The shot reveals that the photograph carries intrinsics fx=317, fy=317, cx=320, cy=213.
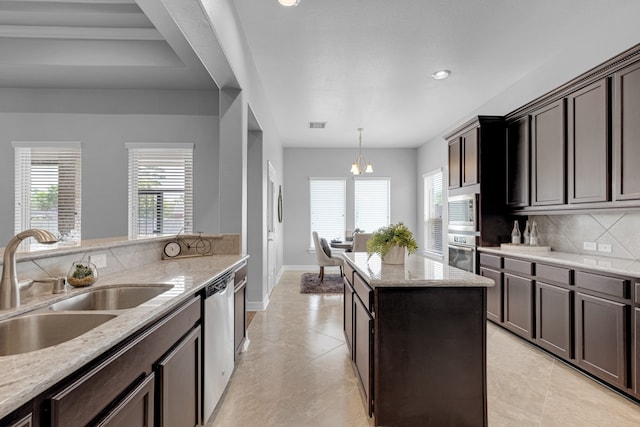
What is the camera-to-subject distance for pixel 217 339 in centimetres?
209

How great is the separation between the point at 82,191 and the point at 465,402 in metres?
4.74

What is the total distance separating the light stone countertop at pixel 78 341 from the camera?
0.67m

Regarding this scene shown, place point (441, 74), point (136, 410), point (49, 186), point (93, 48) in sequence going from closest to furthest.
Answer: point (136, 410)
point (93, 48)
point (441, 74)
point (49, 186)

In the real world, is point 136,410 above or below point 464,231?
below

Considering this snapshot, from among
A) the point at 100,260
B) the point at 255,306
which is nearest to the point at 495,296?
the point at 255,306

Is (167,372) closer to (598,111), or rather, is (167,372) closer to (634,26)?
(598,111)

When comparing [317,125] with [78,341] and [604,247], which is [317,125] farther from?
[78,341]

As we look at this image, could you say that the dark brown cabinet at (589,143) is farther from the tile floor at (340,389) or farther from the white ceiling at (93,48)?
the white ceiling at (93,48)

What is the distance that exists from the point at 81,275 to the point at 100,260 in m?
0.37

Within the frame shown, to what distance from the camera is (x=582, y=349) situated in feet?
8.43

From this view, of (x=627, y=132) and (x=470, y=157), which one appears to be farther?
(x=470, y=157)

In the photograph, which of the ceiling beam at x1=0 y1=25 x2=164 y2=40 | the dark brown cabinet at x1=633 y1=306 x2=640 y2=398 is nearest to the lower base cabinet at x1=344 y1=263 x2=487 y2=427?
the dark brown cabinet at x1=633 y1=306 x2=640 y2=398

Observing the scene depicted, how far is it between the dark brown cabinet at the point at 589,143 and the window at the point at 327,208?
5.09 metres

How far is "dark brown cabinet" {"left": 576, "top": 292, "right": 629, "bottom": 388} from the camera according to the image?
2.24 metres
